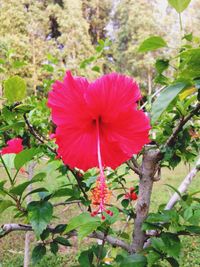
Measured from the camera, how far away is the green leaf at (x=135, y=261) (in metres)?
0.70

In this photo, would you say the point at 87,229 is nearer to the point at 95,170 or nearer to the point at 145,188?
the point at 145,188

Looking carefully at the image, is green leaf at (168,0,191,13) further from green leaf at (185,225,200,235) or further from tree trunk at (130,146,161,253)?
green leaf at (185,225,200,235)

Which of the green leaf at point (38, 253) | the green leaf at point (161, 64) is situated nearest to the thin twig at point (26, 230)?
the green leaf at point (38, 253)

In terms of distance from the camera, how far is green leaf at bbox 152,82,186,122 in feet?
1.36

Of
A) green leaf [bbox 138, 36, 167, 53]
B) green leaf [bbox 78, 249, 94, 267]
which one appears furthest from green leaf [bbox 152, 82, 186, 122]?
green leaf [bbox 78, 249, 94, 267]

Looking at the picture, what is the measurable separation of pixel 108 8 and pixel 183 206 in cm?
1932

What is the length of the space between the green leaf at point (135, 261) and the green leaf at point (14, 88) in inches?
15.9

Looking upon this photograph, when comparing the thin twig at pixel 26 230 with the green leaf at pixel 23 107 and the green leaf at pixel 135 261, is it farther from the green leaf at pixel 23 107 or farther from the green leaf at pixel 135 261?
the green leaf at pixel 23 107

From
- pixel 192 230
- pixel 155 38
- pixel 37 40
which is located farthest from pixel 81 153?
pixel 37 40

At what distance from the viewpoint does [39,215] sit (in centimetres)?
67

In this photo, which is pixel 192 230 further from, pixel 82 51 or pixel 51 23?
pixel 51 23

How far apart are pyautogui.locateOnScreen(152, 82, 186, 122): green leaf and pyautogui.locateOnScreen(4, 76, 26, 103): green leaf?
8.8 inches

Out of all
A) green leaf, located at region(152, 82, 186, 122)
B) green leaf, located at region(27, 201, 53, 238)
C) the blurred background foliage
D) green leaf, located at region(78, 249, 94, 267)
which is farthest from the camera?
the blurred background foliage

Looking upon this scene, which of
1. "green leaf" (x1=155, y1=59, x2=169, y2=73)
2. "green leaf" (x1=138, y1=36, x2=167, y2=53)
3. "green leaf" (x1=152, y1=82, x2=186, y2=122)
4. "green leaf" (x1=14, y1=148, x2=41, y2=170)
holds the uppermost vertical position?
"green leaf" (x1=138, y1=36, x2=167, y2=53)
